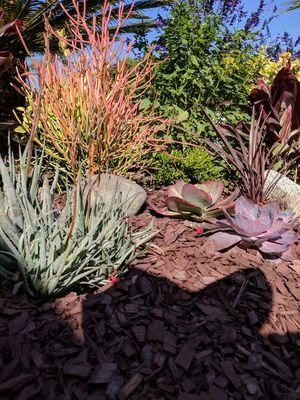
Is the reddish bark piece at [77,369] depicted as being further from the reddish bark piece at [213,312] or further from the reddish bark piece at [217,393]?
the reddish bark piece at [213,312]

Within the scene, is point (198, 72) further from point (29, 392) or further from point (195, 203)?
point (29, 392)

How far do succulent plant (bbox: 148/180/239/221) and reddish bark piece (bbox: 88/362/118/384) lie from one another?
4.85ft

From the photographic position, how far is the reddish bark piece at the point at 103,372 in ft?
4.49

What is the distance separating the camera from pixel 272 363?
164 centimetres

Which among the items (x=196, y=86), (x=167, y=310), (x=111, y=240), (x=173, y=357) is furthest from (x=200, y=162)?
(x=173, y=357)

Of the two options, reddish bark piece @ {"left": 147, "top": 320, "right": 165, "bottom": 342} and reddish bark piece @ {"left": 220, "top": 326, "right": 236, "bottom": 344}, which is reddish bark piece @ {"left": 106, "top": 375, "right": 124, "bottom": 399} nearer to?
reddish bark piece @ {"left": 147, "top": 320, "right": 165, "bottom": 342}

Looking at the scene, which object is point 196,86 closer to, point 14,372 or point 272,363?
point 272,363

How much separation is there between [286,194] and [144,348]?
2.23 metres

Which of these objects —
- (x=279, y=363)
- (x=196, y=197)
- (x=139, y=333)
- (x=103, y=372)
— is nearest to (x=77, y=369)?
(x=103, y=372)

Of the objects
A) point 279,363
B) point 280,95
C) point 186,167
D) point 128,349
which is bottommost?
point 279,363

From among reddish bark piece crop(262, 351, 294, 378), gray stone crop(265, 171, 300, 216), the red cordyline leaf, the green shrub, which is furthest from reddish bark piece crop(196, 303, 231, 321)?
the red cordyline leaf

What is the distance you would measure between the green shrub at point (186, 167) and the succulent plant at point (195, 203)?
0.65 m

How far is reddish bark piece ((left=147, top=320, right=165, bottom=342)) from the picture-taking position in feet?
5.37

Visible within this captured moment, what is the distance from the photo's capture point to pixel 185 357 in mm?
1551
